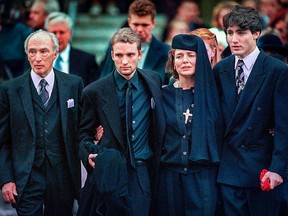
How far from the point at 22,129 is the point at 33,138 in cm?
15

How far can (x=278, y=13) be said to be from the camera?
47.8 ft

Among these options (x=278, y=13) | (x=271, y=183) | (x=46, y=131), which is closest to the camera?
(x=271, y=183)

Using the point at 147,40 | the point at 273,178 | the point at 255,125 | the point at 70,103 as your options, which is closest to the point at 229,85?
the point at 255,125

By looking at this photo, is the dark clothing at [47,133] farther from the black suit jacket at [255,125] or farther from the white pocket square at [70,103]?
the black suit jacket at [255,125]

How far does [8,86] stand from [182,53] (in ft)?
5.40

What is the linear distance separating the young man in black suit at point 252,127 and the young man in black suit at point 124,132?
2.08 feet

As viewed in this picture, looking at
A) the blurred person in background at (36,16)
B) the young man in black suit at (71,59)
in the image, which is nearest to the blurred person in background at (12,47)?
the young man in black suit at (71,59)

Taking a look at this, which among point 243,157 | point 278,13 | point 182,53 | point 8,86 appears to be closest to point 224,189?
point 243,157

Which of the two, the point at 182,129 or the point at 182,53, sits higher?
the point at 182,53

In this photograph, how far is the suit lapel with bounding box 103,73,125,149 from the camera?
846cm

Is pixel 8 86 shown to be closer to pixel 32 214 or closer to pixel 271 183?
pixel 32 214

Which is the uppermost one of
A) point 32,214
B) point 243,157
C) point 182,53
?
point 182,53

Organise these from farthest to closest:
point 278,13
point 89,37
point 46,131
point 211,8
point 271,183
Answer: point 211,8 → point 89,37 → point 278,13 → point 46,131 → point 271,183

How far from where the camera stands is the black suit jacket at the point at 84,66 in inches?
447
